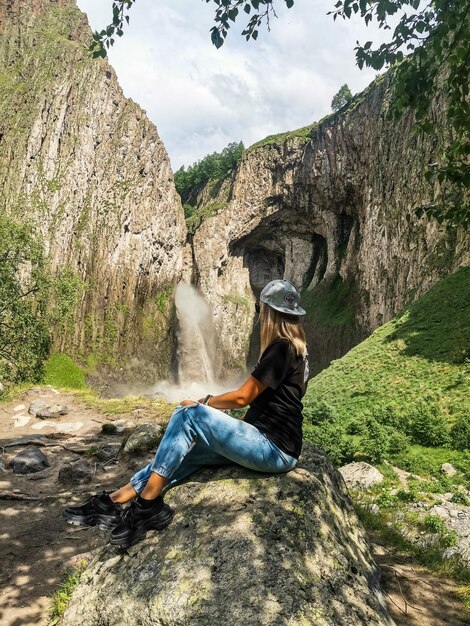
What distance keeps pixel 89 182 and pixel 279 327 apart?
42349 mm

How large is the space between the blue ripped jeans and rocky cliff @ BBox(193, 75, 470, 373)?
2657 centimetres

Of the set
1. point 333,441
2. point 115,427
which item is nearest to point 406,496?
point 333,441

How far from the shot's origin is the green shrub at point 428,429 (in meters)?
12.5

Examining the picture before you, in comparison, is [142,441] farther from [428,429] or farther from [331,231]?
[331,231]

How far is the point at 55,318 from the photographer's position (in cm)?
3200

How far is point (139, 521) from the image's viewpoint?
3.51 meters

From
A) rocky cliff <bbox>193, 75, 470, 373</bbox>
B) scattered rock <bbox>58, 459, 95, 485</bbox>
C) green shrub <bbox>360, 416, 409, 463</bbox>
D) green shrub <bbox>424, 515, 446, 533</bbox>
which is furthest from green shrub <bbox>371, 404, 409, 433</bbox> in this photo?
rocky cliff <bbox>193, 75, 470, 373</bbox>

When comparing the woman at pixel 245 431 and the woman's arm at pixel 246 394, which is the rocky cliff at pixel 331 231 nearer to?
the woman at pixel 245 431

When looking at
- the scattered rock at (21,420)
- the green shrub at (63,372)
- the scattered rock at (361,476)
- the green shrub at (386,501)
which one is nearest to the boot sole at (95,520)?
the green shrub at (386,501)

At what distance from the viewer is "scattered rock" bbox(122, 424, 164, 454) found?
8.89 meters

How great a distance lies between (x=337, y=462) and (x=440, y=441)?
3.55 m

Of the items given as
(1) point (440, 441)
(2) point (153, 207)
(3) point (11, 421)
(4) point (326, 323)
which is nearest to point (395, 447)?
(1) point (440, 441)

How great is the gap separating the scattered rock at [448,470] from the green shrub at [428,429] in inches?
69.1

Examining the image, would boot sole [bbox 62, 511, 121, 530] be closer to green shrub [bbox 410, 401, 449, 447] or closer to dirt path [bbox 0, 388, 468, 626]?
dirt path [bbox 0, 388, 468, 626]
